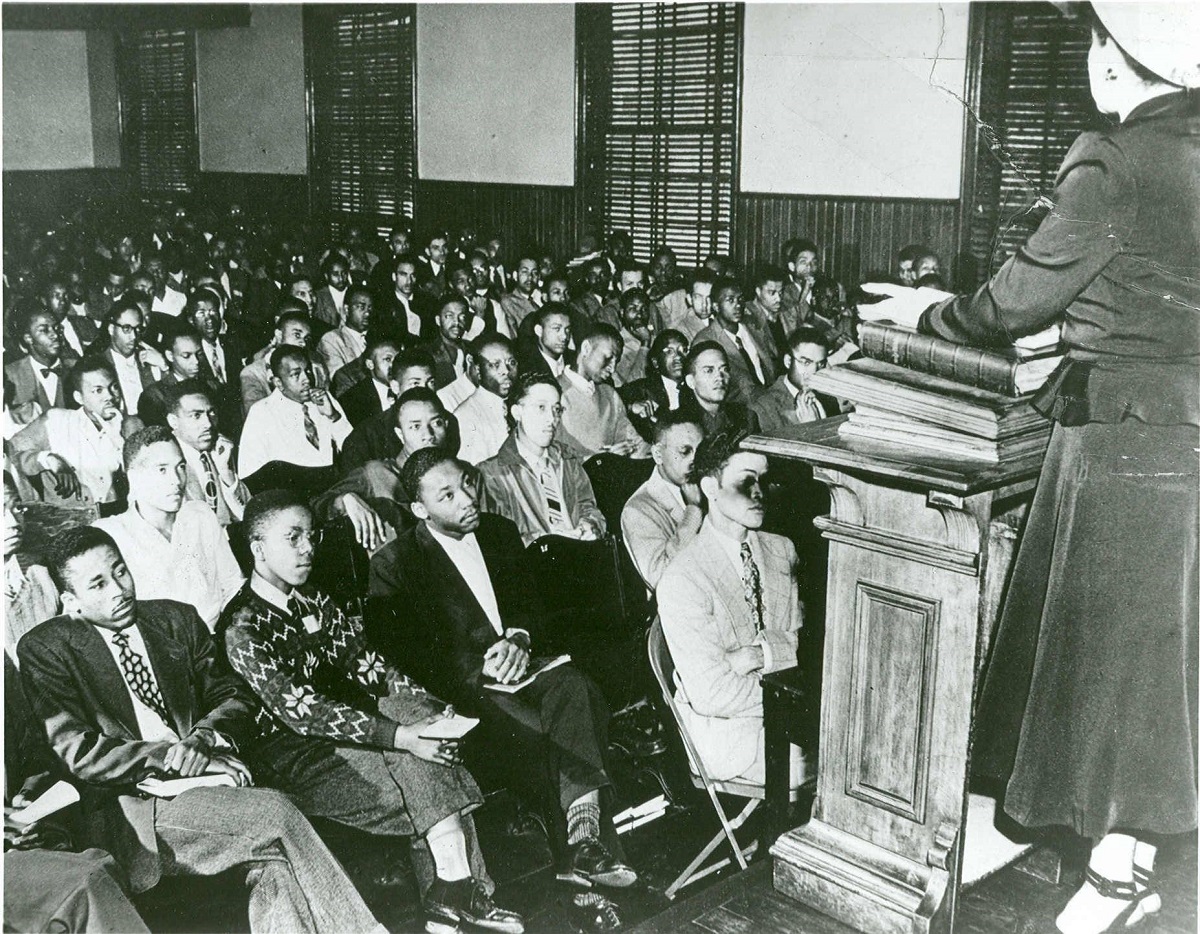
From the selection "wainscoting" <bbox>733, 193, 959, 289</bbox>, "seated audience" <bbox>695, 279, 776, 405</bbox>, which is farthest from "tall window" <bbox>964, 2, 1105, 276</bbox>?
"seated audience" <bbox>695, 279, 776, 405</bbox>

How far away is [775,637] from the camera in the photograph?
9.91 feet

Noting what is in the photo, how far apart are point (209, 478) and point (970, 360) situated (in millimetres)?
2855

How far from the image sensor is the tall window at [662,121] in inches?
321

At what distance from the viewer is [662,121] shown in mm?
8547

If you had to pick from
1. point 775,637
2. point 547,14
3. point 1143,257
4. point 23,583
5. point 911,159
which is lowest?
point 775,637

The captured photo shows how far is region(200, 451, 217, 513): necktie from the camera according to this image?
12.8 feet

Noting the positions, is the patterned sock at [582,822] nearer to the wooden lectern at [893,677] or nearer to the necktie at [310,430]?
the wooden lectern at [893,677]

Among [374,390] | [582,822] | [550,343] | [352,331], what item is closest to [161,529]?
[582,822]

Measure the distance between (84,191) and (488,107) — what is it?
459cm

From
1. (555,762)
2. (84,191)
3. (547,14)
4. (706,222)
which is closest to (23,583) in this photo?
(555,762)

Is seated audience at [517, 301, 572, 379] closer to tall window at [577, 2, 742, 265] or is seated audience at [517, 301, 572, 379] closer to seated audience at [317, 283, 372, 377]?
seated audience at [317, 283, 372, 377]

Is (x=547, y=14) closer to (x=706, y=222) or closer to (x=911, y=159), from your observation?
(x=706, y=222)

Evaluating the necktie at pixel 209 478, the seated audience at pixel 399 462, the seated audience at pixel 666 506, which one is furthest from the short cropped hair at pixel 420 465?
the necktie at pixel 209 478

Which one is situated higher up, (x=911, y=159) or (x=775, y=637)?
(x=911, y=159)
